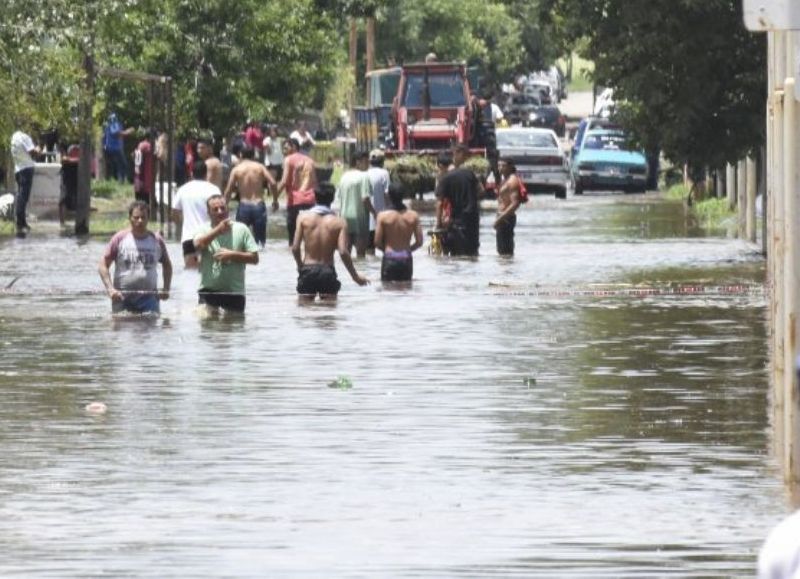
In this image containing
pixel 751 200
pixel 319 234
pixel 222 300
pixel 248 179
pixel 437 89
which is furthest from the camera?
pixel 437 89

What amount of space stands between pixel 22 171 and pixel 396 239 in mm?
12024

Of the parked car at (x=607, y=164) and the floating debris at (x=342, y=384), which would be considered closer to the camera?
the floating debris at (x=342, y=384)

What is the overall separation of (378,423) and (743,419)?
86.3 inches

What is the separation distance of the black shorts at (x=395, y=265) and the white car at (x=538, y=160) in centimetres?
2884

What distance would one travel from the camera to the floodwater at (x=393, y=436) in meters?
10.7

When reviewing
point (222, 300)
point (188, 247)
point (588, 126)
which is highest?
point (588, 126)

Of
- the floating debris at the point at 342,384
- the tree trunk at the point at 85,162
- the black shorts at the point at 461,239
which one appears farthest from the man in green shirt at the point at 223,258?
the tree trunk at the point at 85,162

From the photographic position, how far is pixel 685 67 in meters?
33.5

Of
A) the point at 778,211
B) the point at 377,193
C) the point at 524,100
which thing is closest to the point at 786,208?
the point at 778,211

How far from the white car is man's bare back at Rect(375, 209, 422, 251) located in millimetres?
28985

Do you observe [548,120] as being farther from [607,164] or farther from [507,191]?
[507,191]

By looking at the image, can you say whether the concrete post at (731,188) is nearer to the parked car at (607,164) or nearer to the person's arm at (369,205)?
the parked car at (607,164)

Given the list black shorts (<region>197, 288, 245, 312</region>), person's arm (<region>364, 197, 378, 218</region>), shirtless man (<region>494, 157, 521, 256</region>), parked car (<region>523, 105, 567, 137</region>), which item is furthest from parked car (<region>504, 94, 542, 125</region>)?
black shorts (<region>197, 288, 245, 312</region>)

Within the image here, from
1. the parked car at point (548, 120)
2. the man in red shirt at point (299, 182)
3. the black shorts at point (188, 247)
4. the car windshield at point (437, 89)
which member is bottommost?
the black shorts at point (188, 247)
